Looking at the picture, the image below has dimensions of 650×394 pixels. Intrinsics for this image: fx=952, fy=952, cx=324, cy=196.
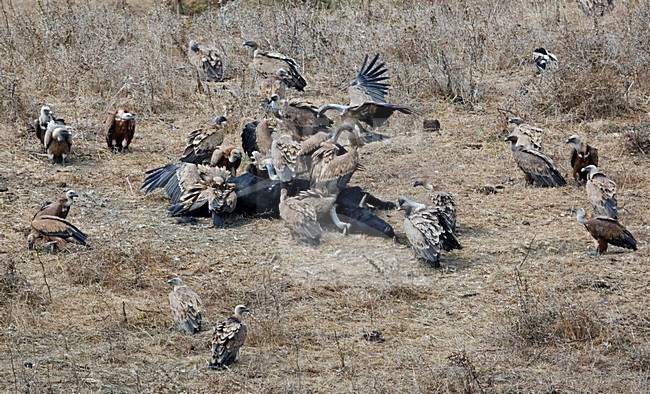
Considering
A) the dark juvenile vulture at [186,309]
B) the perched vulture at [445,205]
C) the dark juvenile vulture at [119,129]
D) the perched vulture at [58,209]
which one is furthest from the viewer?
the dark juvenile vulture at [119,129]

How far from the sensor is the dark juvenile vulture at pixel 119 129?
10367 millimetres

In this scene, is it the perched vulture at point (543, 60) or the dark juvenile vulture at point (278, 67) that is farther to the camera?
the perched vulture at point (543, 60)

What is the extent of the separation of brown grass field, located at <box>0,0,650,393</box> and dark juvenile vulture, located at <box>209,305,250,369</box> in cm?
14

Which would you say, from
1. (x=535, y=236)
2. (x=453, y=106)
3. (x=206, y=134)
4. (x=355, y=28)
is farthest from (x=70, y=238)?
(x=355, y=28)

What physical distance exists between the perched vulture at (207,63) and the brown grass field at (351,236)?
0.64ft

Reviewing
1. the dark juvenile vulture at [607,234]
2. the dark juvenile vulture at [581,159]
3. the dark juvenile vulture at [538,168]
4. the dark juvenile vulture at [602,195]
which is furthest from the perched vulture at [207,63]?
the dark juvenile vulture at [607,234]

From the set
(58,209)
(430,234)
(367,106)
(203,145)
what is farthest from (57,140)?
(430,234)

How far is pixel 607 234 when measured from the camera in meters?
7.43

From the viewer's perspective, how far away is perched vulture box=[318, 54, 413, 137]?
9.80 meters

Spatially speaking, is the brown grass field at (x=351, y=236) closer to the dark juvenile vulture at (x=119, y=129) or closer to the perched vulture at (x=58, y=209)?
the dark juvenile vulture at (x=119, y=129)

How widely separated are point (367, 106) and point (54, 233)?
3643mm

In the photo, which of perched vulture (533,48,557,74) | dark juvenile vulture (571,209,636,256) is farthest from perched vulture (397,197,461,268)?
perched vulture (533,48,557,74)

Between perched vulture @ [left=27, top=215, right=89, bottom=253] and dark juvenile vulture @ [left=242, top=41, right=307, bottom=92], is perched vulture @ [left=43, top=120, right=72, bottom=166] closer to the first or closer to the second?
perched vulture @ [left=27, top=215, right=89, bottom=253]

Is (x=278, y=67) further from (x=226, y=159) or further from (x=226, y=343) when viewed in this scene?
(x=226, y=343)
